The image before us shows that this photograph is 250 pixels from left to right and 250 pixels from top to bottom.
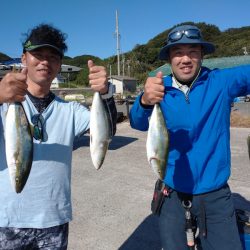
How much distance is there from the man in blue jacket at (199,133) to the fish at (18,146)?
1047 mm

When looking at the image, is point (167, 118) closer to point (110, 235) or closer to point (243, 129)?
point (110, 235)

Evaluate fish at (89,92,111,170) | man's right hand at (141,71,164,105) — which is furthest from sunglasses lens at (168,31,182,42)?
fish at (89,92,111,170)

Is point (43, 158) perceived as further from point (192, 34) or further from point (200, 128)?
point (192, 34)

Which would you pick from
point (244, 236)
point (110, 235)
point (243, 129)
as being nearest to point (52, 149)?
point (244, 236)

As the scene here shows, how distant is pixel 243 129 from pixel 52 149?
44.9 ft

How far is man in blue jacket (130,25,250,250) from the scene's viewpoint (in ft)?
9.71

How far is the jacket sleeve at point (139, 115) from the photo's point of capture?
2.86 meters

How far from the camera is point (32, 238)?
2611 mm

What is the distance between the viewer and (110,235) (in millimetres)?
5098

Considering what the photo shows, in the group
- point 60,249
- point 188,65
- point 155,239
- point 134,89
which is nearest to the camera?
point 60,249

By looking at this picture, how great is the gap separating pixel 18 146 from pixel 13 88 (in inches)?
13.6

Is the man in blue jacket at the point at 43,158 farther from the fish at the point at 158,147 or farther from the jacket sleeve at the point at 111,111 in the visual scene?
the fish at the point at 158,147

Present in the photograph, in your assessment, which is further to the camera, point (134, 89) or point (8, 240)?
point (134, 89)

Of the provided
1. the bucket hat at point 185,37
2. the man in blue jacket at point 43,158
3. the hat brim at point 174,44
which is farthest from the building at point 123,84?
the man in blue jacket at point 43,158
